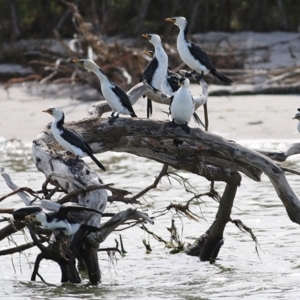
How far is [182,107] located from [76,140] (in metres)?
1.01

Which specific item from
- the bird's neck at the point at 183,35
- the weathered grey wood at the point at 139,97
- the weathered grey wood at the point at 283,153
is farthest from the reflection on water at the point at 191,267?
the bird's neck at the point at 183,35

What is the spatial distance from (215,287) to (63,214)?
5.94 feet

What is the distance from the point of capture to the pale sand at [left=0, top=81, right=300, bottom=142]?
15.4 metres

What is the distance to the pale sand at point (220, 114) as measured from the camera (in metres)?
15.4

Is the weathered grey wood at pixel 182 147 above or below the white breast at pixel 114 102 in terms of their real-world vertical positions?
below

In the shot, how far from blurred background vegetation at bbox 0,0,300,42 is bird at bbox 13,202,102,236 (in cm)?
1459

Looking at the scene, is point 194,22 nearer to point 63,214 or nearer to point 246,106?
point 246,106

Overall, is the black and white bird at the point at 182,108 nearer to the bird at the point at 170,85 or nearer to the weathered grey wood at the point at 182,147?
the weathered grey wood at the point at 182,147

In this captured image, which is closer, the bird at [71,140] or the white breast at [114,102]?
the bird at [71,140]

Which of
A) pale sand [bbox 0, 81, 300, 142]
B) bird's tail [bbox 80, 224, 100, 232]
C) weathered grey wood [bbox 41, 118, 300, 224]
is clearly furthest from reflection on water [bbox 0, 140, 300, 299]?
pale sand [bbox 0, 81, 300, 142]

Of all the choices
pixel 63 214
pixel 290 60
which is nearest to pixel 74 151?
pixel 63 214

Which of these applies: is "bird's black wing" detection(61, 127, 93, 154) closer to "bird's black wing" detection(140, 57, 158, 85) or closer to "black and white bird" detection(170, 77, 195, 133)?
"black and white bird" detection(170, 77, 195, 133)

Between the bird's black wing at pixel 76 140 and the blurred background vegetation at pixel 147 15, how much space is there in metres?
14.3

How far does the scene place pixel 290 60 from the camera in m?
19.0
